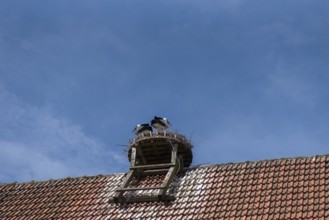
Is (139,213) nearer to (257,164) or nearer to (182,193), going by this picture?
(182,193)

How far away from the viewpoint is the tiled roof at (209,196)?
14719 millimetres

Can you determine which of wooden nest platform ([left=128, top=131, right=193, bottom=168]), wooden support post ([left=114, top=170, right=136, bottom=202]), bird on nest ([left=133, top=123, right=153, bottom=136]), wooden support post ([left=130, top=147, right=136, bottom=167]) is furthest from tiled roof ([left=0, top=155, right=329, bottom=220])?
bird on nest ([left=133, top=123, right=153, bottom=136])

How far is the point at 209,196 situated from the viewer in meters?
16.0

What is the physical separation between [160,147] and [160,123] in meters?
0.69

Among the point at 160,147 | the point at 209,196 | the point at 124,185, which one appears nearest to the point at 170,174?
the point at 124,185

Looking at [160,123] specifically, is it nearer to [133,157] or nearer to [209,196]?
[133,157]

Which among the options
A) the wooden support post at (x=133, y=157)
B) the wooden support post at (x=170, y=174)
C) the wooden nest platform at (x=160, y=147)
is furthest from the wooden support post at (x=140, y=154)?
the wooden support post at (x=170, y=174)

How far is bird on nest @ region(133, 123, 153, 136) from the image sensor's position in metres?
18.6

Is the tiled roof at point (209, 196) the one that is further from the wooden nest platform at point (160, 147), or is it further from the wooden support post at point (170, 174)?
the wooden nest platform at point (160, 147)

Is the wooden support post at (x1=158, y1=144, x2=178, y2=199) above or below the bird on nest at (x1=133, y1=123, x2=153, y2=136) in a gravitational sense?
below

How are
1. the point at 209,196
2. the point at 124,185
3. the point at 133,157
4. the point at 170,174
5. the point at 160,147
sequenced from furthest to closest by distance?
the point at 160,147
the point at 133,157
the point at 170,174
the point at 124,185
the point at 209,196

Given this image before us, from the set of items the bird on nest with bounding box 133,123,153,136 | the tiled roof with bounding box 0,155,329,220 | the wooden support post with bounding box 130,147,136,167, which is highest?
the bird on nest with bounding box 133,123,153,136

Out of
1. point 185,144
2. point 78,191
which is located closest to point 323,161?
point 185,144

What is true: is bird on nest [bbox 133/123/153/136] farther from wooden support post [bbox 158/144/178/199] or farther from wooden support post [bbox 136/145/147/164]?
wooden support post [bbox 158/144/178/199]
